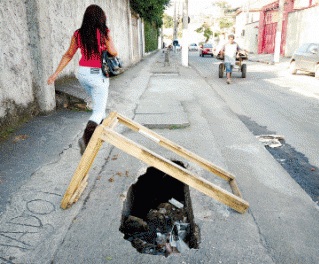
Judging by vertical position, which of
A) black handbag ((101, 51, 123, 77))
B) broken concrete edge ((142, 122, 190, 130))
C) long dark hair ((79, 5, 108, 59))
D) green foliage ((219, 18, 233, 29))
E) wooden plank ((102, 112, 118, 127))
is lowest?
broken concrete edge ((142, 122, 190, 130))

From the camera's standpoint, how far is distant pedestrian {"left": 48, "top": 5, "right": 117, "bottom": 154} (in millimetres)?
3180

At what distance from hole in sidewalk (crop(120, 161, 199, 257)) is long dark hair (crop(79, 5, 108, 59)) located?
1.57m

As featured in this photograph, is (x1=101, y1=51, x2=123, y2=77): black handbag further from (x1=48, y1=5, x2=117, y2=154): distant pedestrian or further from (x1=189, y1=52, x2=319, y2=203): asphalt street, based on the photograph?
(x1=189, y1=52, x2=319, y2=203): asphalt street

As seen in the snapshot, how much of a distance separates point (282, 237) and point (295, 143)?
3113 millimetres

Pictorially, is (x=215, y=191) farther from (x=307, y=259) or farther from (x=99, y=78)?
(x=99, y=78)

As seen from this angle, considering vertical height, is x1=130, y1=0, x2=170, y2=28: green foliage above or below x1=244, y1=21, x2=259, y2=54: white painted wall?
above

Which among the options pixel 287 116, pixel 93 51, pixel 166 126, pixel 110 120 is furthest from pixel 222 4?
pixel 110 120

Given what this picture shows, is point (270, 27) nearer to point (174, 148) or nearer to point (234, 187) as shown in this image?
point (234, 187)

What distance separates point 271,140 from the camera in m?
5.33

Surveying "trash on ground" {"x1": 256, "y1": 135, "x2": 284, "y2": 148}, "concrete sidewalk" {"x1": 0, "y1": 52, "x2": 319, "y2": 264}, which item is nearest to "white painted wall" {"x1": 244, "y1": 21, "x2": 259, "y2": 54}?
"trash on ground" {"x1": 256, "y1": 135, "x2": 284, "y2": 148}

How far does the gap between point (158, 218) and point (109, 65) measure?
177cm

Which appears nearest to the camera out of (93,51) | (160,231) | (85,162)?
(85,162)

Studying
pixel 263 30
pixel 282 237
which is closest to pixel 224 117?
pixel 282 237

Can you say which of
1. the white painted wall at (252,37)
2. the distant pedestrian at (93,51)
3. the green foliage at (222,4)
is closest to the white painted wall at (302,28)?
the white painted wall at (252,37)
